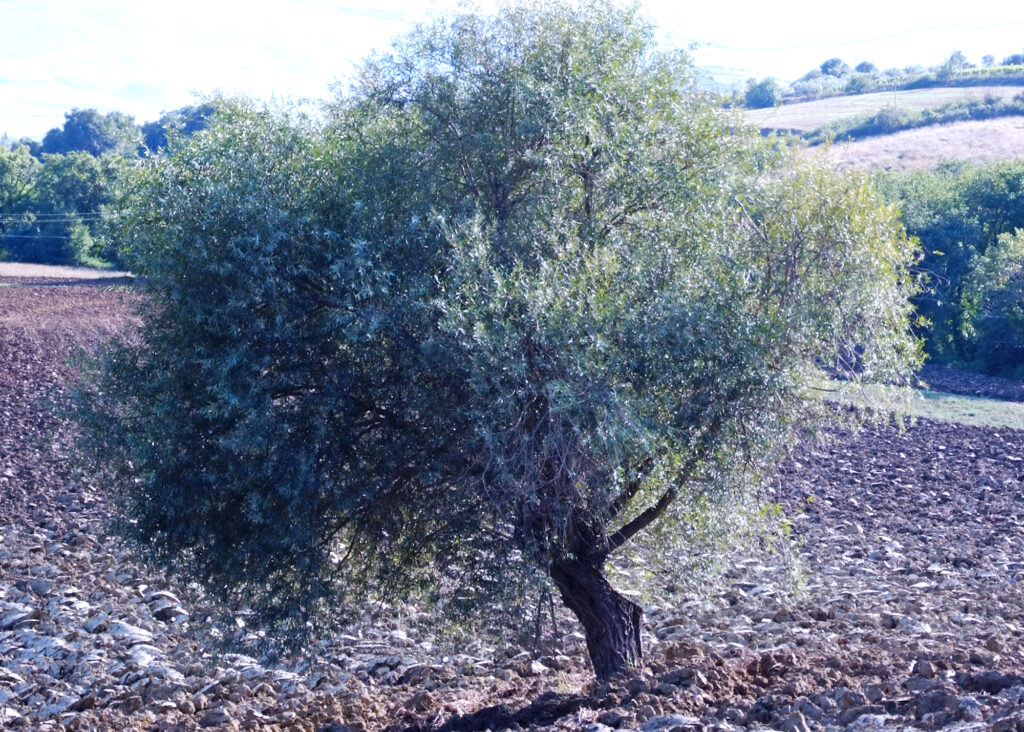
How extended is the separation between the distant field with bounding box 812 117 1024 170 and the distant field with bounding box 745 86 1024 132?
553 centimetres

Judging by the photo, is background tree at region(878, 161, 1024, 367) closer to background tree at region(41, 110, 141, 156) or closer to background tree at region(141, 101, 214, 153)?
background tree at region(141, 101, 214, 153)

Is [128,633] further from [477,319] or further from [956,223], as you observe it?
[956,223]

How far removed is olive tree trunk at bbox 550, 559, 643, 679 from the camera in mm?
9656

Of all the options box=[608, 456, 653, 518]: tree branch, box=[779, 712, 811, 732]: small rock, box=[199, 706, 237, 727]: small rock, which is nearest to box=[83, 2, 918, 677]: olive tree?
box=[608, 456, 653, 518]: tree branch

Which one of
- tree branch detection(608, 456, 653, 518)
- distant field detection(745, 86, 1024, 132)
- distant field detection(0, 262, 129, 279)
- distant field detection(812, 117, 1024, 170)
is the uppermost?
distant field detection(745, 86, 1024, 132)

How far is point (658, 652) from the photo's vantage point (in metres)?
11.2

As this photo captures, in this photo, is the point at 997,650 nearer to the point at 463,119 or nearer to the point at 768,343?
the point at 768,343

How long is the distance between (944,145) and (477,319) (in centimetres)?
7255

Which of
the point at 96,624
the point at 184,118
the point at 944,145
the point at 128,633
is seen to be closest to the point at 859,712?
the point at 184,118

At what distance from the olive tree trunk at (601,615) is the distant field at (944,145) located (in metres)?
58.1

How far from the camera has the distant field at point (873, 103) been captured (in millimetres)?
82250

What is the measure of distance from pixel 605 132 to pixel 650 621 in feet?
22.5

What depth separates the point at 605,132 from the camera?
877cm

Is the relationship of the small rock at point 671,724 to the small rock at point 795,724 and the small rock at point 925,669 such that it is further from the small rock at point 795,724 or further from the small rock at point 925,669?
the small rock at point 925,669
